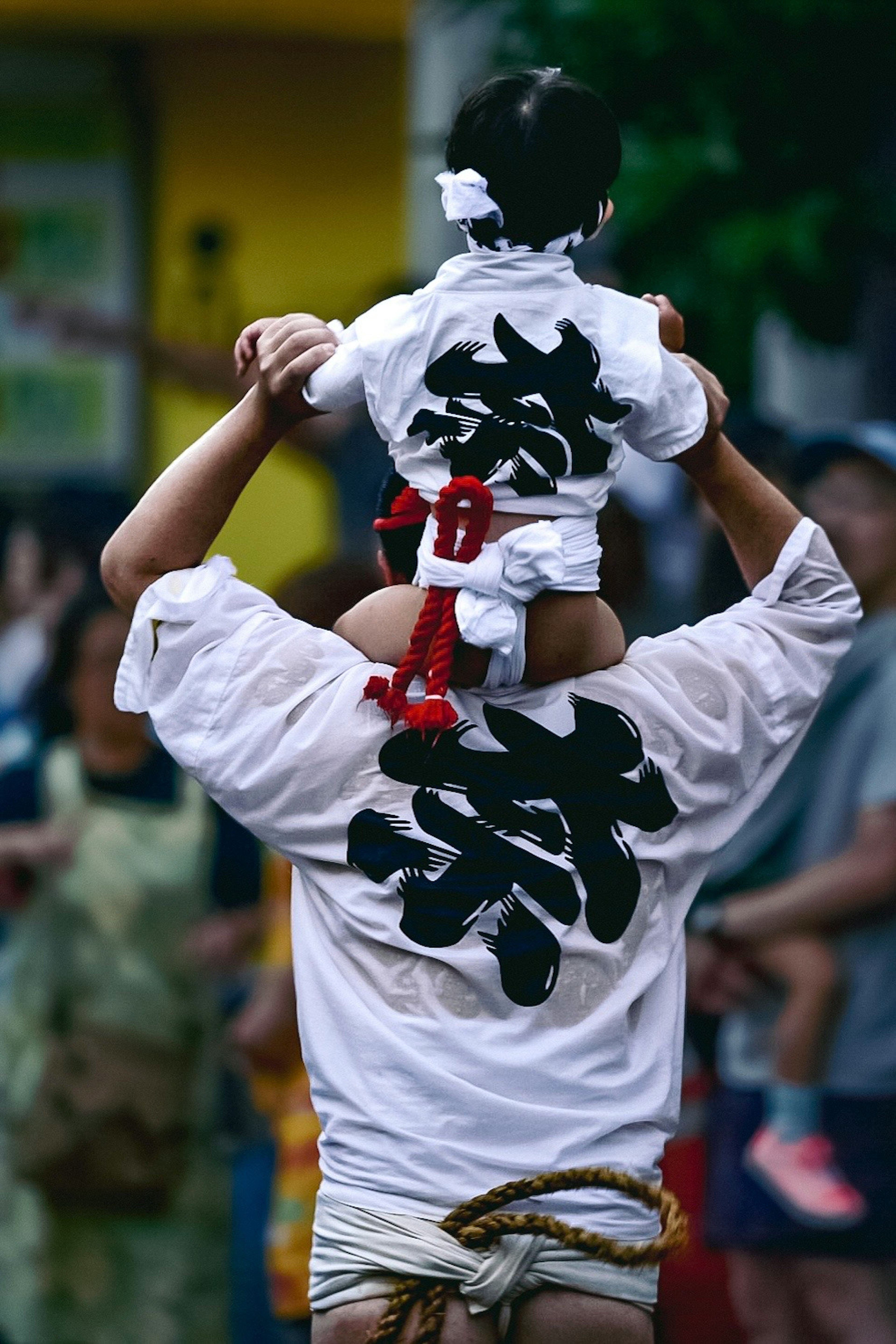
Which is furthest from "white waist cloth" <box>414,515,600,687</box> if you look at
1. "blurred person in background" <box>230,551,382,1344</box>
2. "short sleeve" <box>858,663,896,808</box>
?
"short sleeve" <box>858,663,896,808</box>

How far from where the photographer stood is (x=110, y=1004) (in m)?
4.13

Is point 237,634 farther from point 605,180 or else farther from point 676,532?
point 676,532

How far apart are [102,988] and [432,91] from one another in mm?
4878

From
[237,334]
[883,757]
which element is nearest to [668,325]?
[883,757]

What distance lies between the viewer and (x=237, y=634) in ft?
6.42

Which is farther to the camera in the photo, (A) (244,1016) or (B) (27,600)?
(B) (27,600)

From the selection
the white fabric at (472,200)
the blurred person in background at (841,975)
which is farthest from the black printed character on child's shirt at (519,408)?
the blurred person in background at (841,975)

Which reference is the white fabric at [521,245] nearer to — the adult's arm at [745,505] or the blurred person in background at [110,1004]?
the adult's arm at [745,505]

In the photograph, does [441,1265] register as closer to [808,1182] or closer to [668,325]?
[668,325]

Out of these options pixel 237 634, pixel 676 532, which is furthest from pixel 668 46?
pixel 237 634

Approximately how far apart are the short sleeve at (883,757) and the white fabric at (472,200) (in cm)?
200

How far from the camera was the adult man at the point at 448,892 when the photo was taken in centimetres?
188

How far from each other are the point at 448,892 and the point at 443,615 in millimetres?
273

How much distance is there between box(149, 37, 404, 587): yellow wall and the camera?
314 inches
